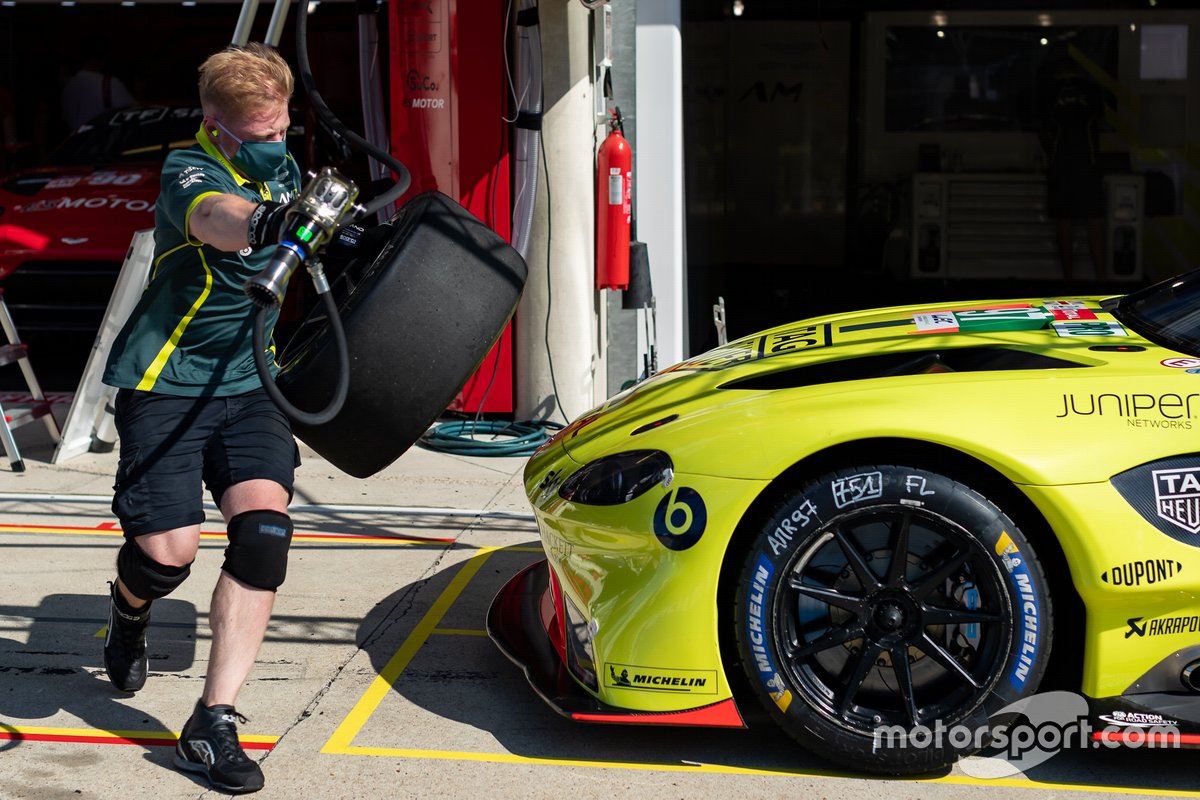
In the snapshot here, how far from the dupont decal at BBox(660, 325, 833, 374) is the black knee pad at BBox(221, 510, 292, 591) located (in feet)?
4.45

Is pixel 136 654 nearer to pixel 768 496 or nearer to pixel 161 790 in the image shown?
pixel 161 790

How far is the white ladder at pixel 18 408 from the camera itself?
6395 millimetres

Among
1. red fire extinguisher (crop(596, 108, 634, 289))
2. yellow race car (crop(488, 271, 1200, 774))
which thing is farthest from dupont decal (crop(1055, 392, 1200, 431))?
red fire extinguisher (crop(596, 108, 634, 289))

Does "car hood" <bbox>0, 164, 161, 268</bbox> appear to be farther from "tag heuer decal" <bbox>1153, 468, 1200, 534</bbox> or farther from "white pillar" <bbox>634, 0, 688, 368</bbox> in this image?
"tag heuer decal" <bbox>1153, 468, 1200, 534</bbox>

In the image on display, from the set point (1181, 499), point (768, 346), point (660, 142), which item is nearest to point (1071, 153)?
point (660, 142)

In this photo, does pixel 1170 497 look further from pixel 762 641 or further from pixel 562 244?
pixel 562 244

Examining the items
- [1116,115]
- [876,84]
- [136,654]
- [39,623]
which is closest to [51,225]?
[39,623]

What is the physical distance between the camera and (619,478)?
335 cm

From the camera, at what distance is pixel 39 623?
442cm

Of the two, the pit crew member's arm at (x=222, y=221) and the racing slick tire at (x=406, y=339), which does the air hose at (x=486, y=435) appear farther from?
the pit crew member's arm at (x=222, y=221)

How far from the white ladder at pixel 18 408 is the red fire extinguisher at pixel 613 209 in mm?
2946

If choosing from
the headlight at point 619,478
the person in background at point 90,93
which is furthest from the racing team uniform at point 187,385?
the person in background at point 90,93

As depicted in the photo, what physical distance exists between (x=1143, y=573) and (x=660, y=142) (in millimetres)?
5144

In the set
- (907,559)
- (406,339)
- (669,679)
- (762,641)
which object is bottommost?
(669,679)
